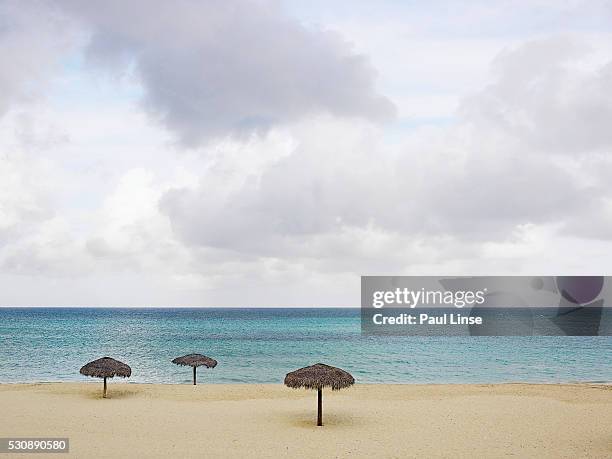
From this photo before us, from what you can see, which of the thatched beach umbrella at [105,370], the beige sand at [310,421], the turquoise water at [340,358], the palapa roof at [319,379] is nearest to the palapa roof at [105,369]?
the thatched beach umbrella at [105,370]

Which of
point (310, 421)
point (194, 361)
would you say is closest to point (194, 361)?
point (194, 361)

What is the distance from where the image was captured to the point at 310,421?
1869 cm

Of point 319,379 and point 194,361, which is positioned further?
point 194,361

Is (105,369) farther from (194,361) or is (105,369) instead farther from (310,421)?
(310,421)

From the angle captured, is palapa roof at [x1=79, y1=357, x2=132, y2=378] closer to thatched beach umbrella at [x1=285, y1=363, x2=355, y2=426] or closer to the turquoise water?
thatched beach umbrella at [x1=285, y1=363, x2=355, y2=426]

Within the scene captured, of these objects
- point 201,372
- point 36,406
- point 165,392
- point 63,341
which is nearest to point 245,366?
point 201,372

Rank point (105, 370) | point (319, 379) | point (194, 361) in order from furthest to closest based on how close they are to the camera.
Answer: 1. point (194, 361)
2. point (105, 370)
3. point (319, 379)

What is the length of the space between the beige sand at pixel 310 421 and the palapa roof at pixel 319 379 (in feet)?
4.38

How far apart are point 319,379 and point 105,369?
933 centimetres

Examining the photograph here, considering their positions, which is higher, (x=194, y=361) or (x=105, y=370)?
(x=105, y=370)

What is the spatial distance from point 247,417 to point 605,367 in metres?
34.6

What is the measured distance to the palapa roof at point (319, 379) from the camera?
1731 centimetres

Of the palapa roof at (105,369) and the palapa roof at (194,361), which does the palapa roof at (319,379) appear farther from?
the palapa roof at (194,361)

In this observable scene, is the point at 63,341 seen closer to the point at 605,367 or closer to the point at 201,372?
the point at 201,372
